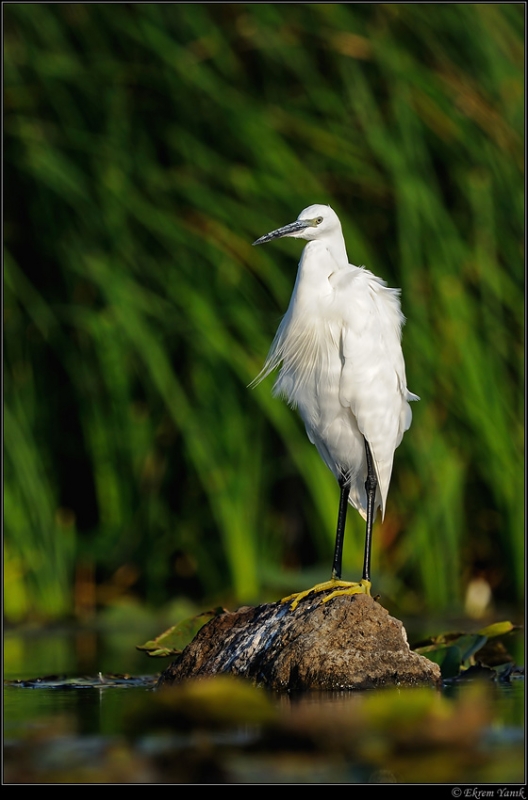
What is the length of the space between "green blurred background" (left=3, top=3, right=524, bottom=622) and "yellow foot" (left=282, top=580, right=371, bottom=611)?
1.40m

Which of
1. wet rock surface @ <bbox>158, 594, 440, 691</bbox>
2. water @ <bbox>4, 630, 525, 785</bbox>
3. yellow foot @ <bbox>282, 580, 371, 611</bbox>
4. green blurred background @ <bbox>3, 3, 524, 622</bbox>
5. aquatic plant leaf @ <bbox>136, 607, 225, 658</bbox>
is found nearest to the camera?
water @ <bbox>4, 630, 525, 785</bbox>

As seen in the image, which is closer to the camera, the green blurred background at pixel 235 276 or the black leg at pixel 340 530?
the black leg at pixel 340 530

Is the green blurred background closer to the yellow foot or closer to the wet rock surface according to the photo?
the yellow foot

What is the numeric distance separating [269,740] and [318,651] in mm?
691

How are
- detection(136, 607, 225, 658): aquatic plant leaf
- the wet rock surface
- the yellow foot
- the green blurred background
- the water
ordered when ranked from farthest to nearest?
the green blurred background < detection(136, 607, 225, 658): aquatic plant leaf < the yellow foot < the wet rock surface < the water

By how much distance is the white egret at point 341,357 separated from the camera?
3.43 metres

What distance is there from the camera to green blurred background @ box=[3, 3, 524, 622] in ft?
15.5

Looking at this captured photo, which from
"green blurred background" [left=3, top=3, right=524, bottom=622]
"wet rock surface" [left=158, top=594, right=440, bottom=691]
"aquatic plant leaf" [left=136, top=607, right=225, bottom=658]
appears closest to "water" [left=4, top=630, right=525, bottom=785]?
"wet rock surface" [left=158, top=594, right=440, bottom=691]

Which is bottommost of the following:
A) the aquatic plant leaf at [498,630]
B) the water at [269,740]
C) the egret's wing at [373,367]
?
the water at [269,740]

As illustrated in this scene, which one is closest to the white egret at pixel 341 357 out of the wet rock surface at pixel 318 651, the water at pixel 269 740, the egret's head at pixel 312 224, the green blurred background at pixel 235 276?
the egret's head at pixel 312 224

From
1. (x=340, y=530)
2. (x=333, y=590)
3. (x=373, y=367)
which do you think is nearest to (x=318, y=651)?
(x=333, y=590)

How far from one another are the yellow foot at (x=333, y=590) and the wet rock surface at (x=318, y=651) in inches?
0.7

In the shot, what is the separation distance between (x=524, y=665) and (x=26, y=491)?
2068 millimetres

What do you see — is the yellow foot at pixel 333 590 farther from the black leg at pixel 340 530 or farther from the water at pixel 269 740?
the water at pixel 269 740
